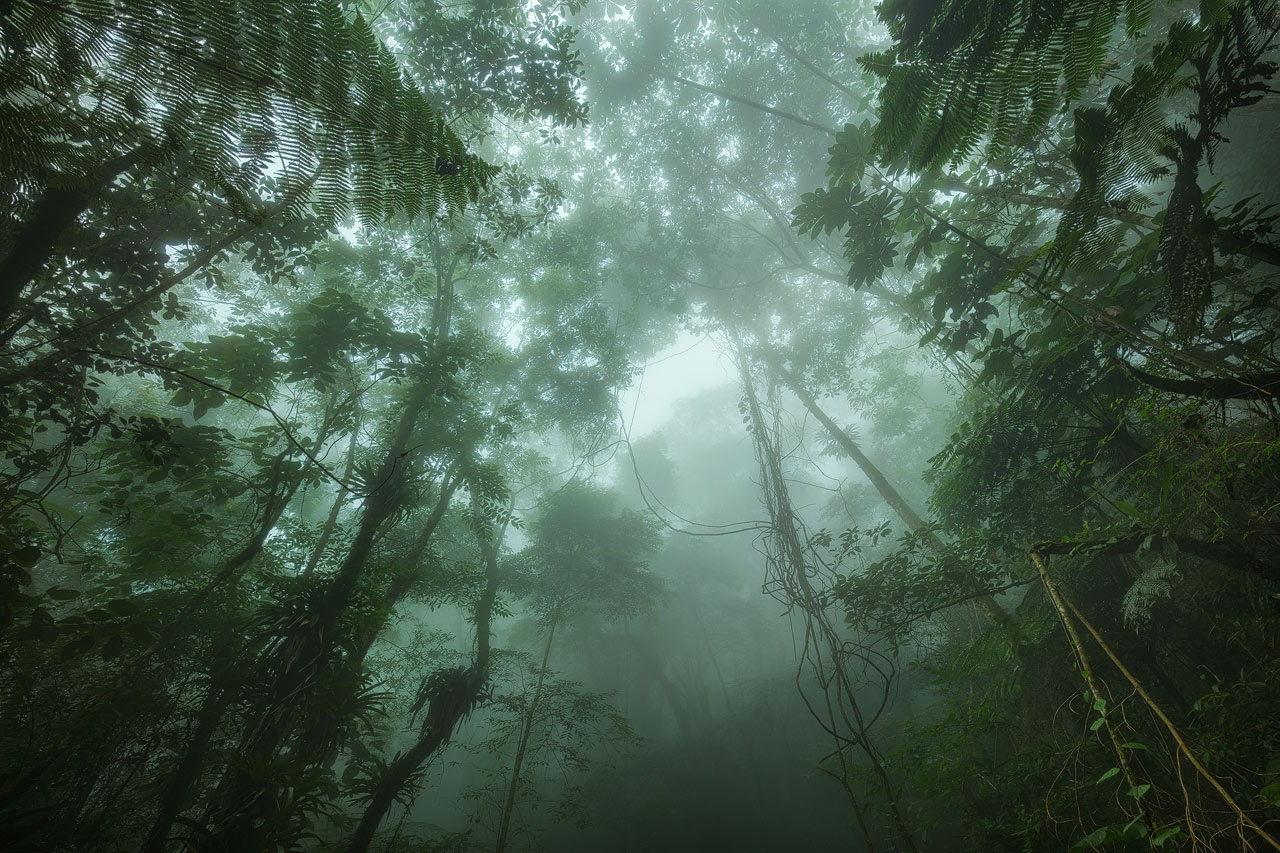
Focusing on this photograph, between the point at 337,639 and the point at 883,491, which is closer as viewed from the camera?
the point at 337,639

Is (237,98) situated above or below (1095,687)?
above

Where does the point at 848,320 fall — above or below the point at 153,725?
above

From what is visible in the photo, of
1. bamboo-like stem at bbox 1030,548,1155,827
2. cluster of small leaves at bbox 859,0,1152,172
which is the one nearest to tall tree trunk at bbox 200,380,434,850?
bamboo-like stem at bbox 1030,548,1155,827

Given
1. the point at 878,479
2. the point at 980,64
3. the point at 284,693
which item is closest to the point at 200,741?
the point at 284,693

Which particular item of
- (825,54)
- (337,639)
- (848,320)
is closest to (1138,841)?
(337,639)

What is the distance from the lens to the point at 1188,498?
296 cm

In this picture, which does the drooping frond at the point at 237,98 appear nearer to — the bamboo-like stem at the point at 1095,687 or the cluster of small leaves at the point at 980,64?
the cluster of small leaves at the point at 980,64

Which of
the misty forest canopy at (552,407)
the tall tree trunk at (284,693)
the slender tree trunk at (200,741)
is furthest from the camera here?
the slender tree trunk at (200,741)

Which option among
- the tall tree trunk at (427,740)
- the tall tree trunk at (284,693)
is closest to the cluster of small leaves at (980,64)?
the tall tree trunk at (284,693)

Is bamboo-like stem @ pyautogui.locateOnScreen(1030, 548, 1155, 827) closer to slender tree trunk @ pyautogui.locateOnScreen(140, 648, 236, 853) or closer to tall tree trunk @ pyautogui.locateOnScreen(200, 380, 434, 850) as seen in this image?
tall tree trunk @ pyautogui.locateOnScreen(200, 380, 434, 850)

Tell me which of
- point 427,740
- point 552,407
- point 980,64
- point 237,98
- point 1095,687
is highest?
point 552,407

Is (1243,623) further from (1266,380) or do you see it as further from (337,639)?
(337,639)

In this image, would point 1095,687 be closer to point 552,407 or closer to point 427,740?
point 427,740

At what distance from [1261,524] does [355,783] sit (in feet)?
25.4
